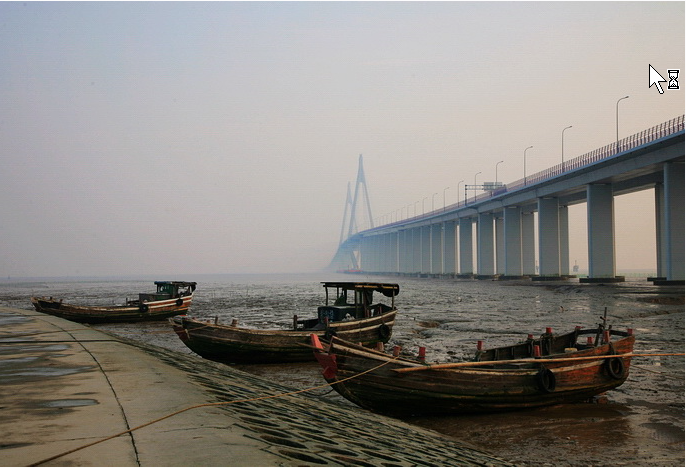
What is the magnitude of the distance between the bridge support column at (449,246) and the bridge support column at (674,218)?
206 ft

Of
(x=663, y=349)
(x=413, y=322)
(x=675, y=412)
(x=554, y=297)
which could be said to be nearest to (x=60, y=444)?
(x=675, y=412)

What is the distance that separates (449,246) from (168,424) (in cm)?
10643

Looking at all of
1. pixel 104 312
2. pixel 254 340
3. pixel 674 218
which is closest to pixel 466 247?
pixel 674 218

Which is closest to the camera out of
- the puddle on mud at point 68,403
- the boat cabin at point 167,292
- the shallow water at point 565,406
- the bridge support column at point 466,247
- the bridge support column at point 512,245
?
the puddle on mud at point 68,403

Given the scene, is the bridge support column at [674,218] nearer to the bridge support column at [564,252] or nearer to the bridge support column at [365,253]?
the bridge support column at [564,252]

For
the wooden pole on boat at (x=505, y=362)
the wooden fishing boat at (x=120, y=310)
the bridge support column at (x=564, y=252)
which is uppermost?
the bridge support column at (x=564, y=252)

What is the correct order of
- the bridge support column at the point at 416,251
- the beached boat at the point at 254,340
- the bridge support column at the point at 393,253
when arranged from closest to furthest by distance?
the beached boat at the point at 254,340 → the bridge support column at the point at 416,251 → the bridge support column at the point at 393,253

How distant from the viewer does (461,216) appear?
322 feet

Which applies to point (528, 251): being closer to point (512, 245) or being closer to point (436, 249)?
point (512, 245)

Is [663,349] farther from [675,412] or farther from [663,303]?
[663,303]

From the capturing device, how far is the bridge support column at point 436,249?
115338 millimetres

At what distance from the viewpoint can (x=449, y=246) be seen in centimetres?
10981

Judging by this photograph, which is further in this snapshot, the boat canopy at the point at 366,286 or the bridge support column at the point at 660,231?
the bridge support column at the point at 660,231

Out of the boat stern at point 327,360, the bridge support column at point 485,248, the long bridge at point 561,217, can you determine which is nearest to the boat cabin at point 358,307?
the boat stern at point 327,360
